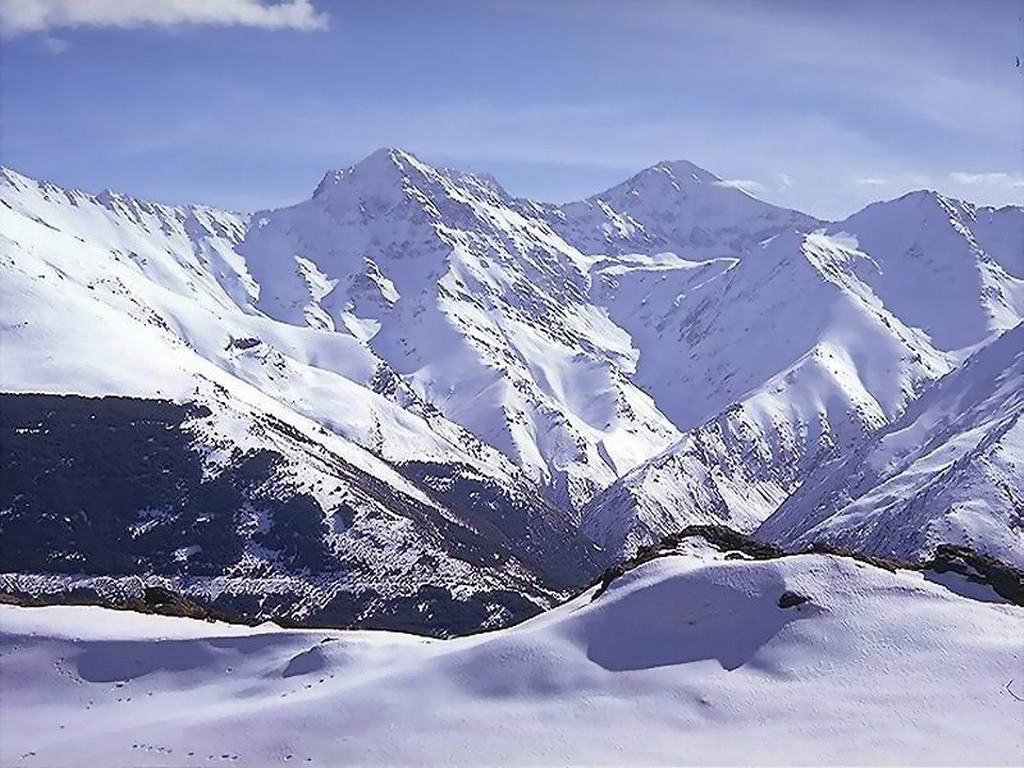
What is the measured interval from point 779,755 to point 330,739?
22.2 meters

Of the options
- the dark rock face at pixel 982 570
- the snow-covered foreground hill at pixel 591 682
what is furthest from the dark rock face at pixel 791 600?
the dark rock face at pixel 982 570

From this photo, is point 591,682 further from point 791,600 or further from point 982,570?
point 982,570

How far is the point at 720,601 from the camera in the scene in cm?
7188

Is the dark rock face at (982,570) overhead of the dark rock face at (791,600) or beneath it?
beneath

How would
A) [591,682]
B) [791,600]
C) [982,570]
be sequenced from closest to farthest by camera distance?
1. [591,682]
2. [791,600]
3. [982,570]

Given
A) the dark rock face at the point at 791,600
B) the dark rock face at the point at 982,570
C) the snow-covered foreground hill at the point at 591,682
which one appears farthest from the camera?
the dark rock face at the point at 982,570

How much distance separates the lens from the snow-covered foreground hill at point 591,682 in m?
55.4

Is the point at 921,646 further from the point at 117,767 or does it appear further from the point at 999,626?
the point at 117,767

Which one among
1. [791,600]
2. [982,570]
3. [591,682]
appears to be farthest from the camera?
[982,570]

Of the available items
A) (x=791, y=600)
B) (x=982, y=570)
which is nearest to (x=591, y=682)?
(x=791, y=600)

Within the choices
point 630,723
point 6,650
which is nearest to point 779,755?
point 630,723

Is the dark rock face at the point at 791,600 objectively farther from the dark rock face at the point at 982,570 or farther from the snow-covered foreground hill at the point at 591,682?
the dark rock face at the point at 982,570

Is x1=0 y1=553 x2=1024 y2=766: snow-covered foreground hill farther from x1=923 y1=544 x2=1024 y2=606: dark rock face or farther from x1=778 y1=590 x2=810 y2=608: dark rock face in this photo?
x1=923 y1=544 x2=1024 y2=606: dark rock face

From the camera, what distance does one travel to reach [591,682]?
64312 millimetres
